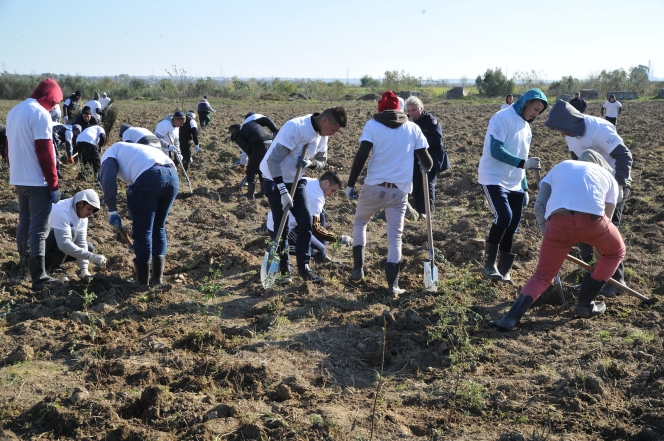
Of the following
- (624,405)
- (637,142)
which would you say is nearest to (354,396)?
(624,405)

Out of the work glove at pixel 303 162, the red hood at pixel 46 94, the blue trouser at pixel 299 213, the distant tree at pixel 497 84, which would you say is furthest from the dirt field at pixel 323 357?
the distant tree at pixel 497 84

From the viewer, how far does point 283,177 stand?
560 cm

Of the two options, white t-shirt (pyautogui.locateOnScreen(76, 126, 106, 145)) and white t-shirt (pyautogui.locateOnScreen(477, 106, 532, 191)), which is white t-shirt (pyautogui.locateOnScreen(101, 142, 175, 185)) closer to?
white t-shirt (pyautogui.locateOnScreen(477, 106, 532, 191))

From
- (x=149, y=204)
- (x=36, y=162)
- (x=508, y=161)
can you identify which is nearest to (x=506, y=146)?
(x=508, y=161)

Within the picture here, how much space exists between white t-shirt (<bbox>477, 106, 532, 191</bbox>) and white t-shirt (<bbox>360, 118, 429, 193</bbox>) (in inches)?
28.5

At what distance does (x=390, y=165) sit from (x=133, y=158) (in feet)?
7.20

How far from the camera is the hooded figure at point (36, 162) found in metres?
5.29

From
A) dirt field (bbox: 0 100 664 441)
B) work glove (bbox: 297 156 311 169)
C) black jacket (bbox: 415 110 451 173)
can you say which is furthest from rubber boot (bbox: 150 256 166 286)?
black jacket (bbox: 415 110 451 173)

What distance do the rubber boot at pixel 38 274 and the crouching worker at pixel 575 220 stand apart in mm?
3808

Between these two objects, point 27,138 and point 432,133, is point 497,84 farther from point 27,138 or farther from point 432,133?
point 27,138

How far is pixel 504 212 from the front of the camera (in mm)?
5594

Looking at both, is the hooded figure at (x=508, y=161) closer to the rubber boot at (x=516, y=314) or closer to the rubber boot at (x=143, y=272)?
the rubber boot at (x=516, y=314)

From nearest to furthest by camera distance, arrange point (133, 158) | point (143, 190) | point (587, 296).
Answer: point (587, 296) → point (143, 190) → point (133, 158)

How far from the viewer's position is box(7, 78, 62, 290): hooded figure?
17.4 ft
